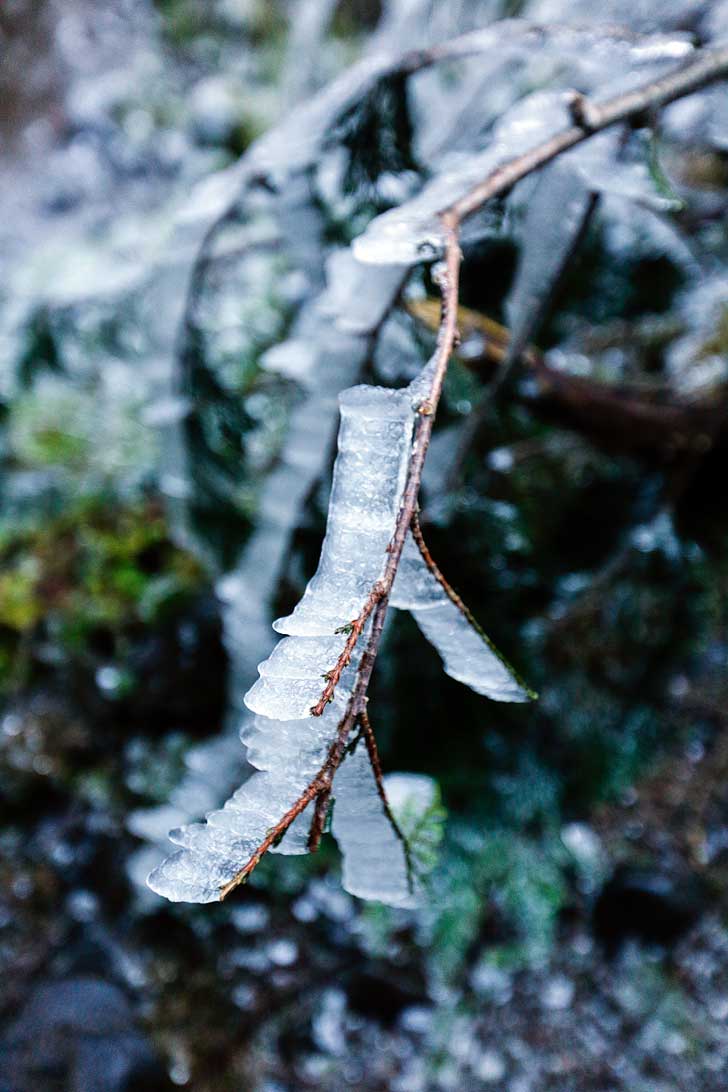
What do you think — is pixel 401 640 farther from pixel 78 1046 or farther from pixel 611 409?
pixel 78 1046

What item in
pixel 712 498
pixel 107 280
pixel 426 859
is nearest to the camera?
pixel 426 859

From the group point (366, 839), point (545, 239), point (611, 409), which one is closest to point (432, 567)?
point (366, 839)

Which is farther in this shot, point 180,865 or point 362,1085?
point 362,1085

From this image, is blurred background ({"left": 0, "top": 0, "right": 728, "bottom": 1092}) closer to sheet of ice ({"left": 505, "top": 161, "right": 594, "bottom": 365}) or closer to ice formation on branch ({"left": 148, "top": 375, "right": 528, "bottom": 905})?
sheet of ice ({"left": 505, "top": 161, "right": 594, "bottom": 365})

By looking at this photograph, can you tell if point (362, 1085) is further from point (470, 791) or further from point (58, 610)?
point (58, 610)

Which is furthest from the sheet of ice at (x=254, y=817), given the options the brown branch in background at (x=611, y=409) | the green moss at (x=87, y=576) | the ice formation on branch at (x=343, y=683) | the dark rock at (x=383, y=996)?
the dark rock at (x=383, y=996)

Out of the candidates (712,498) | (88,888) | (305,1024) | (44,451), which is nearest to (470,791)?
(712,498)

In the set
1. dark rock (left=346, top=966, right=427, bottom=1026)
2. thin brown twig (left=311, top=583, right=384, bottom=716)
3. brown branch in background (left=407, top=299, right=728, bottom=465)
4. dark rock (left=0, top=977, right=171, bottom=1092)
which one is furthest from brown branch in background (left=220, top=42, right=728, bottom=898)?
dark rock (left=346, top=966, right=427, bottom=1026)
